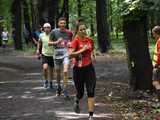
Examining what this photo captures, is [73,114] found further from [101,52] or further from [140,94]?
[101,52]

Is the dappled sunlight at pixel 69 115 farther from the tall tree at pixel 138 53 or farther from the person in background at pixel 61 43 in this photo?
the tall tree at pixel 138 53

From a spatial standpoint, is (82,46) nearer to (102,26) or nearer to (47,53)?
(47,53)

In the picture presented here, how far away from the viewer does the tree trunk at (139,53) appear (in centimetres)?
1445

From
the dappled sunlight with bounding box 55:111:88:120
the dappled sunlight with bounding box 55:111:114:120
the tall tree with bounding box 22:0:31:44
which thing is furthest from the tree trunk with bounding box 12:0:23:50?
the dappled sunlight with bounding box 55:111:114:120

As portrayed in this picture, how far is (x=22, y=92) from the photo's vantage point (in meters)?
15.9

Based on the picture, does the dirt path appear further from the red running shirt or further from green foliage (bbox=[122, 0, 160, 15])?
green foliage (bbox=[122, 0, 160, 15])

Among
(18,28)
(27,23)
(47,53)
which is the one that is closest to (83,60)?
(47,53)

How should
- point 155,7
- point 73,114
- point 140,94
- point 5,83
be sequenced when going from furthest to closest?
point 5,83
point 140,94
point 155,7
point 73,114

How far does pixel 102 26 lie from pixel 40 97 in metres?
20.2

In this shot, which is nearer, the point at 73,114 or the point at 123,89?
the point at 73,114

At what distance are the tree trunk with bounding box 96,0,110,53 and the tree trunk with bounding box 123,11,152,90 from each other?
19.2m

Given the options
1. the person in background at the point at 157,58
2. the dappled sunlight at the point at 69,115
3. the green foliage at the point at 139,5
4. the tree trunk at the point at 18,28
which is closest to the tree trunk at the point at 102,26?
the tree trunk at the point at 18,28

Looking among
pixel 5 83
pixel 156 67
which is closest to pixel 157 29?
pixel 156 67

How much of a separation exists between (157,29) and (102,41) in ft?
77.6
